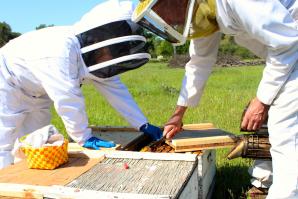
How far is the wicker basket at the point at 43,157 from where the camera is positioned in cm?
293

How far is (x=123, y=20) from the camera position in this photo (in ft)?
11.9

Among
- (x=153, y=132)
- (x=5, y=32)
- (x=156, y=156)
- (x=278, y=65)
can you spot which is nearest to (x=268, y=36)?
(x=278, y=65)

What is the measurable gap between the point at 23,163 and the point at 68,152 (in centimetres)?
36

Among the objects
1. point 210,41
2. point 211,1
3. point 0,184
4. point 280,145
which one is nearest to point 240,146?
point 280,145

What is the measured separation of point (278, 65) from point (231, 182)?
78.0 inches

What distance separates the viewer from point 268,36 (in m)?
2.48

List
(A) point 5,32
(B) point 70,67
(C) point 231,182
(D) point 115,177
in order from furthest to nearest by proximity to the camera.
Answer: (A) point 5,32 → (C) point 231,182 → (B) point 70,67 → (D) point 115,177

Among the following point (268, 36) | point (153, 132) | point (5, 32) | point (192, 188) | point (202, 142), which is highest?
point (268, 36)

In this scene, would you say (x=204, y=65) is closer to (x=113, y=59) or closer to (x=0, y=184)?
(x=113, y=59)

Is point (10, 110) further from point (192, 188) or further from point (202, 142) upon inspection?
point (192, 188)

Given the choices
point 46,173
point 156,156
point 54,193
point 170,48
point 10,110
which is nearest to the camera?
point 54,193

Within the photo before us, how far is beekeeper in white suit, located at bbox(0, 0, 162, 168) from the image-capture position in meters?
3.52

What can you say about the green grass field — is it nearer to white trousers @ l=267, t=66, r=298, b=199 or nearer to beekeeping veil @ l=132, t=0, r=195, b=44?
white trousers @ l=267, t=66, r=298, b=199

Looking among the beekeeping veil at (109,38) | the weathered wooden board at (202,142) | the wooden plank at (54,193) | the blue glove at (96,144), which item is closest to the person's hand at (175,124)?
the weathered wooden board at (202,142)
